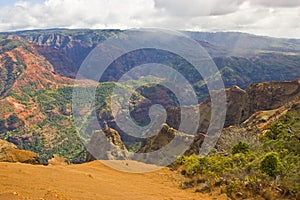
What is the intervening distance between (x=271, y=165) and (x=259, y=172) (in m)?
1.07

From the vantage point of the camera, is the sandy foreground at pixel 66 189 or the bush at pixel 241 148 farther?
the bush at pixel 241 148

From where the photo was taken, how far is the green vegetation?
2222cm

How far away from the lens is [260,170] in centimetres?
2378

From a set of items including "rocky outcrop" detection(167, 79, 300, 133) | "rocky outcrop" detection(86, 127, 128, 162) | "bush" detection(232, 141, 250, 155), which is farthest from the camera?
"rocky outcrop" detection(167, 79, 300, 133)

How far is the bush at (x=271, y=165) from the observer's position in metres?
23.0

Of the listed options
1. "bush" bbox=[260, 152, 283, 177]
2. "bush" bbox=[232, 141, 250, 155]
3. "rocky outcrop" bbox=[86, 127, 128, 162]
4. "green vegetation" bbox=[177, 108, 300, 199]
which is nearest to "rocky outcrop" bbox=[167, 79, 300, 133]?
"rocky outcrop" bbox=[86, 127, 128, 162]

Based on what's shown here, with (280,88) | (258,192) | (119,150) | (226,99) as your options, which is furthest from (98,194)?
(226,99)

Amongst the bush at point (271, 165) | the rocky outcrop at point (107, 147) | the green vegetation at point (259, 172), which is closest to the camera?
the green vegetation at point (259, 172)

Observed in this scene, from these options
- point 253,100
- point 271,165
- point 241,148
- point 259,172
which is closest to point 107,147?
point 241,148

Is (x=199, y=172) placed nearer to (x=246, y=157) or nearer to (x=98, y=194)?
(x=246, y=157)

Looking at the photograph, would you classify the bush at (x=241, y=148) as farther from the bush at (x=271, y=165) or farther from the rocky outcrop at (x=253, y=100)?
the rocky outcrop at (x=253, y=100)

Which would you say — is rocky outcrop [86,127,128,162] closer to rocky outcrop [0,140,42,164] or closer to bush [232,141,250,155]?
rocky outcrop [0,140,42,164]

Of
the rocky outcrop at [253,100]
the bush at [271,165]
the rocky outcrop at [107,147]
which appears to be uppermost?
the bush at [271,165]

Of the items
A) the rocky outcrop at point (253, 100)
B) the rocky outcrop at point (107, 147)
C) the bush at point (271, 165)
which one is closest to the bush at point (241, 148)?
the bush at point (271, 165)
